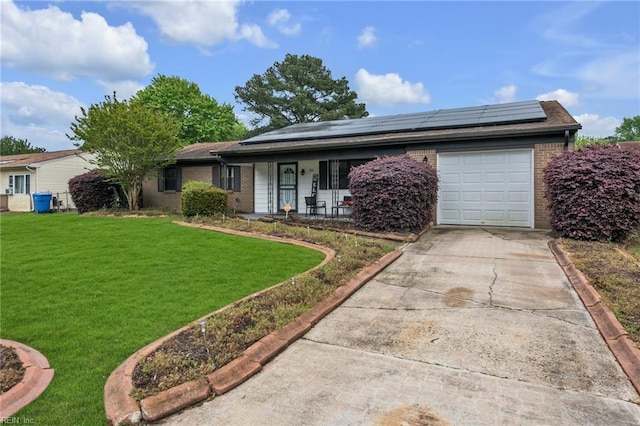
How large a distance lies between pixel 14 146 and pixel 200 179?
136ft

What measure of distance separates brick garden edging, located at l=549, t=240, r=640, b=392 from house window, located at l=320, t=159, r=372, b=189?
28.5 feet

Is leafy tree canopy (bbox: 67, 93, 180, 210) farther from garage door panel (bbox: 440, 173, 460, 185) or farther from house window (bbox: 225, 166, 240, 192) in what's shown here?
garage door panel (bbox: 440, 173, 460, 185)

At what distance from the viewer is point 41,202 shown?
19.1 metres

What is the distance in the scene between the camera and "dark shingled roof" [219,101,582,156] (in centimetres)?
1008

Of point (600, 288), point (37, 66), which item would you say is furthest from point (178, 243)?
point (37, 66)

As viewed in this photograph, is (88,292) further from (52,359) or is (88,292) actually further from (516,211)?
(516,211)

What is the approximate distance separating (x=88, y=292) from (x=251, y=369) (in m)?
3.09

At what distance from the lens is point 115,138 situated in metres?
14.4

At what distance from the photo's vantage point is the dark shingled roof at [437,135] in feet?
33.1

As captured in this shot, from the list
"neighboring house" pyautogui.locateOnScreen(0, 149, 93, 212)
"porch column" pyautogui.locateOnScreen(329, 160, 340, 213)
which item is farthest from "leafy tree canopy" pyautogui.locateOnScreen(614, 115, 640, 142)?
"neighboring house" pyautogui.locateOnScreen(0, 149, 93, 212)

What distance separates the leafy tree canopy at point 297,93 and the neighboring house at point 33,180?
16.3 metres

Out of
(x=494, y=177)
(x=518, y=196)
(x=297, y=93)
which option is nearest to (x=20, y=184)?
(x=297, y=93)

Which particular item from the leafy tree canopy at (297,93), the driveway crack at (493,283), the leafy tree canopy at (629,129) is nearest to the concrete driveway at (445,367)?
the driveway crack at (493,283)

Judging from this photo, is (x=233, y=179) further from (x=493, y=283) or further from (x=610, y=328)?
(x=610, y=328)
